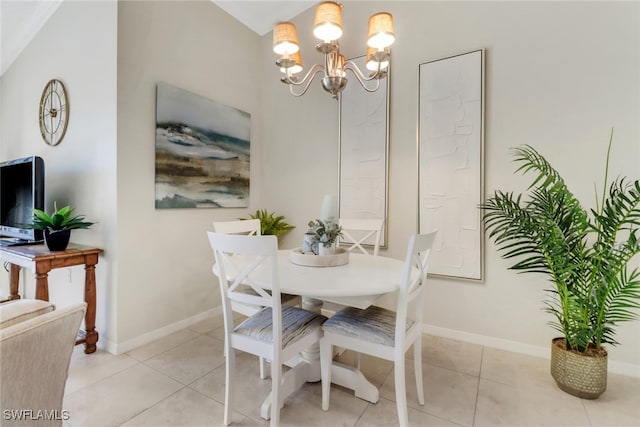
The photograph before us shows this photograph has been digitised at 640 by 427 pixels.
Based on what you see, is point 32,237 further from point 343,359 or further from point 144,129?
point 343,359

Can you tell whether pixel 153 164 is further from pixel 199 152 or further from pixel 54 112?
pixel 54 112

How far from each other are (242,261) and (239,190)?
1534 millimetres

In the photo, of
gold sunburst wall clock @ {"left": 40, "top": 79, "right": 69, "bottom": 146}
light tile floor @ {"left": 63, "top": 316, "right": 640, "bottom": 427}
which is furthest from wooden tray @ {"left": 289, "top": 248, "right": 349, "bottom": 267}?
gold sunburst wall clock @ {"left": 40, "top": 79, "right": 69, "bottom": 146}

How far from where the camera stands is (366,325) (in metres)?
1.56

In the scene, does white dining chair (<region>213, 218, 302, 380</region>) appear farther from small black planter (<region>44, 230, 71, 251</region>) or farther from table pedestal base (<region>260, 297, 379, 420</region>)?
small black planter (<region>44, 230, 71, 251</region>)

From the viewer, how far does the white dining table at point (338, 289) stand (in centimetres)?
139

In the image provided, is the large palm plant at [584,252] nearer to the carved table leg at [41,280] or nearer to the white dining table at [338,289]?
the white dining table at [338,289]

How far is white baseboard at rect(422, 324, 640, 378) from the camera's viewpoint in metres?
2.03

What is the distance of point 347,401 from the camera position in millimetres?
1732

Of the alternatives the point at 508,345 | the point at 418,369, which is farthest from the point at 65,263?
the point at 508,345

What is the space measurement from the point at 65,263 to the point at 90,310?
39cm

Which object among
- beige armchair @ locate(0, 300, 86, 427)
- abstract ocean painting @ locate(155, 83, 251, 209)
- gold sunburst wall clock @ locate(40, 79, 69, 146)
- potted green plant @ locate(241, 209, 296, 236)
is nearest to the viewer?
beige armchair @ locate(0, 300, 86, 427)

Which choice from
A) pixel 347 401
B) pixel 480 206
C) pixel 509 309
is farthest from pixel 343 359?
pixel 480 206

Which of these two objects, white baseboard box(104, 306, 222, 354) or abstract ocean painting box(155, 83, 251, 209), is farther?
abstract ocean painting box(155, 83, 251, 209)
